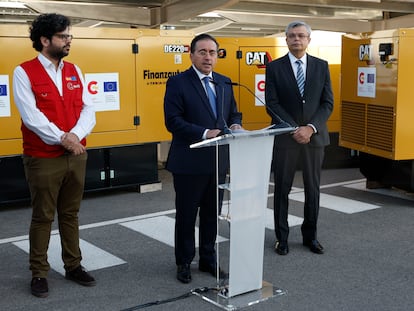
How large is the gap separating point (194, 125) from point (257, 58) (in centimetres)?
424

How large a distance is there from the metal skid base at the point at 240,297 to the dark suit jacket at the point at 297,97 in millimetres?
1235

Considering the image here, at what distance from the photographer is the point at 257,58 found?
306 inches

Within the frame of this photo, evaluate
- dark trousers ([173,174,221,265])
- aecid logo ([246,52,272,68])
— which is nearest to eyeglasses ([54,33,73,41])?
dark trousers ([173,174,221,265])

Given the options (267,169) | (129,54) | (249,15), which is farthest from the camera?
(249,15)

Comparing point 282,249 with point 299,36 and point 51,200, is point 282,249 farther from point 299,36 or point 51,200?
point 51,200

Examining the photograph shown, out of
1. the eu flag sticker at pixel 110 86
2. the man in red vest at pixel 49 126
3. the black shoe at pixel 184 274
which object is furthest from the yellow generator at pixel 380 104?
the man in red vest at pixel 49 126

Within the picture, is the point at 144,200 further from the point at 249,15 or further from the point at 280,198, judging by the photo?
the point at 249,15

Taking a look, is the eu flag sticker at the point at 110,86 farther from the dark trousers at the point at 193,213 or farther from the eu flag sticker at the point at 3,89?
the dark trousers at the point at 193,213

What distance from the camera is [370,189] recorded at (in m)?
7.06

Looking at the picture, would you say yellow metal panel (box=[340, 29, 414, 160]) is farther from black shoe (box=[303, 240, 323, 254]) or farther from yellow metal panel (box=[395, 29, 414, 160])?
black shoe (box=[303, 240, 323, 254])

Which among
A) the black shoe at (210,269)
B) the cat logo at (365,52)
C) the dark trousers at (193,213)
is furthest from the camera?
the cat logo at (365,52)

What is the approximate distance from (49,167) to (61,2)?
16.5ft

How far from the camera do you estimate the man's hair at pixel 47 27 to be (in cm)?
366

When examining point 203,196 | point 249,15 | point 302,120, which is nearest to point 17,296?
point 203,196
